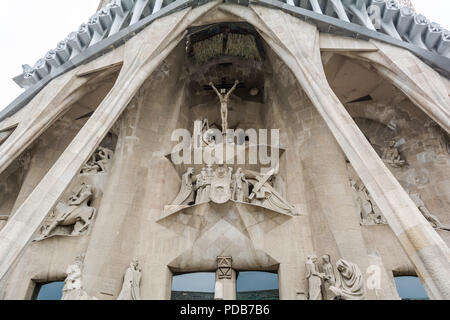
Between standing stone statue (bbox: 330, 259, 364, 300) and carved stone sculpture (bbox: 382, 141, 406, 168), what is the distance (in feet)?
11.9

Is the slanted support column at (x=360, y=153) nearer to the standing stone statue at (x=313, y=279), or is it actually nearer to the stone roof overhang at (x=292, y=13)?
the stone roof overhang at (x=292, y=13)

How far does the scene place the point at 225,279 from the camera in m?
7.35

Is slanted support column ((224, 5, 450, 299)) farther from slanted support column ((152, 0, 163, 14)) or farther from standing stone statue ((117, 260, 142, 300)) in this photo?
standing stone statue ((117, 260, 142, 300))

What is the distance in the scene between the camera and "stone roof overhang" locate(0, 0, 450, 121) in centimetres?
783

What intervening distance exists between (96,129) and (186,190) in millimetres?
2983

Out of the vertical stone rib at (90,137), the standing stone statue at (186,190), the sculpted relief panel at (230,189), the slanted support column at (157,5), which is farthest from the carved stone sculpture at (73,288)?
the slanted support column at (157,5)

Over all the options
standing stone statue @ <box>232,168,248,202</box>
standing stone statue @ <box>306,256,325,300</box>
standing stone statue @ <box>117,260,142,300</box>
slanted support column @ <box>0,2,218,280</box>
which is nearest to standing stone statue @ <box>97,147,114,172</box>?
slanted support column @ <box>0,2,218,280</box>

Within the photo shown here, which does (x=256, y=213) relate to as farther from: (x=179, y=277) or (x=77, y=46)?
(x=77, y=46)

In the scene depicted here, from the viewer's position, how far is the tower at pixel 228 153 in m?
6.70

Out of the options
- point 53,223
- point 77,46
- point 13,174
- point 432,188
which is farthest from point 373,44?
point 13,174

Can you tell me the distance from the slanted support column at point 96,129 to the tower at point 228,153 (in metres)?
0.04

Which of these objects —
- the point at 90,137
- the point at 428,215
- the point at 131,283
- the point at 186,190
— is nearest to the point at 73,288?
the point at 131,283

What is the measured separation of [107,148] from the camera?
986cm

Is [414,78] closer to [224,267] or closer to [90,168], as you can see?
[224,267]
